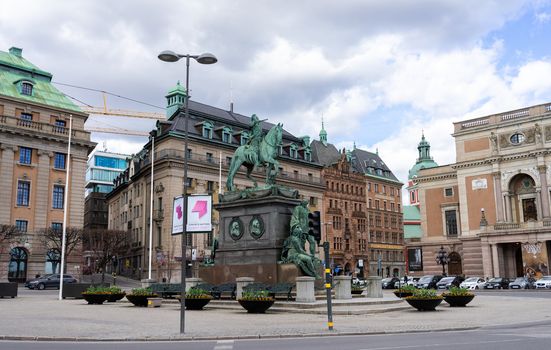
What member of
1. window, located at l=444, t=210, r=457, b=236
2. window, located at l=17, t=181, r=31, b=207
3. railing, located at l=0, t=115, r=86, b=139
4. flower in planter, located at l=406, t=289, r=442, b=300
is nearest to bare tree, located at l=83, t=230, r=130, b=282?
window, located at l=17, t=181, r=31, b=207

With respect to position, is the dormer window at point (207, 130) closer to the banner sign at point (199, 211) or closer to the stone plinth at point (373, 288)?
the stone plinth at point (373, 288)

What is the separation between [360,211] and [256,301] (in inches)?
3506

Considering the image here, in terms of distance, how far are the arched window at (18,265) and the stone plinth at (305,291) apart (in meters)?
47.8

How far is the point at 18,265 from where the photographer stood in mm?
62906

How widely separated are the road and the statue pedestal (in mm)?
11368

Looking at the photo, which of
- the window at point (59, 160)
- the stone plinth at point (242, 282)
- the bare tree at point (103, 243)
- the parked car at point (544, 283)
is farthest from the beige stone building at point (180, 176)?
the stone plinth at point (242, 282)

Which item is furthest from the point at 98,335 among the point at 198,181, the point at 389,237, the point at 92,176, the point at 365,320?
the point at 92,176

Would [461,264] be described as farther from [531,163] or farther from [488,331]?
[488,331]

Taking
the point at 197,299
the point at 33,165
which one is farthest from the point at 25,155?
the point at 197,299

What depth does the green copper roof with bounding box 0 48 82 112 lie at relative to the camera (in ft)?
218

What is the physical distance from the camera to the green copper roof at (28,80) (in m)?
66.4

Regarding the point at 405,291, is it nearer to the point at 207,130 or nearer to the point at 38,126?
the point at 38,126

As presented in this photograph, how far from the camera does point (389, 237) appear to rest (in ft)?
384

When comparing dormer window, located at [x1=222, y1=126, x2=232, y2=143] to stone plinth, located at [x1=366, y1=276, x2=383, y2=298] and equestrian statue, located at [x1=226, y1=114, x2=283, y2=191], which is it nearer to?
equestrian statue, located at [x1=226, y1=114, x2=283, y2=191]
